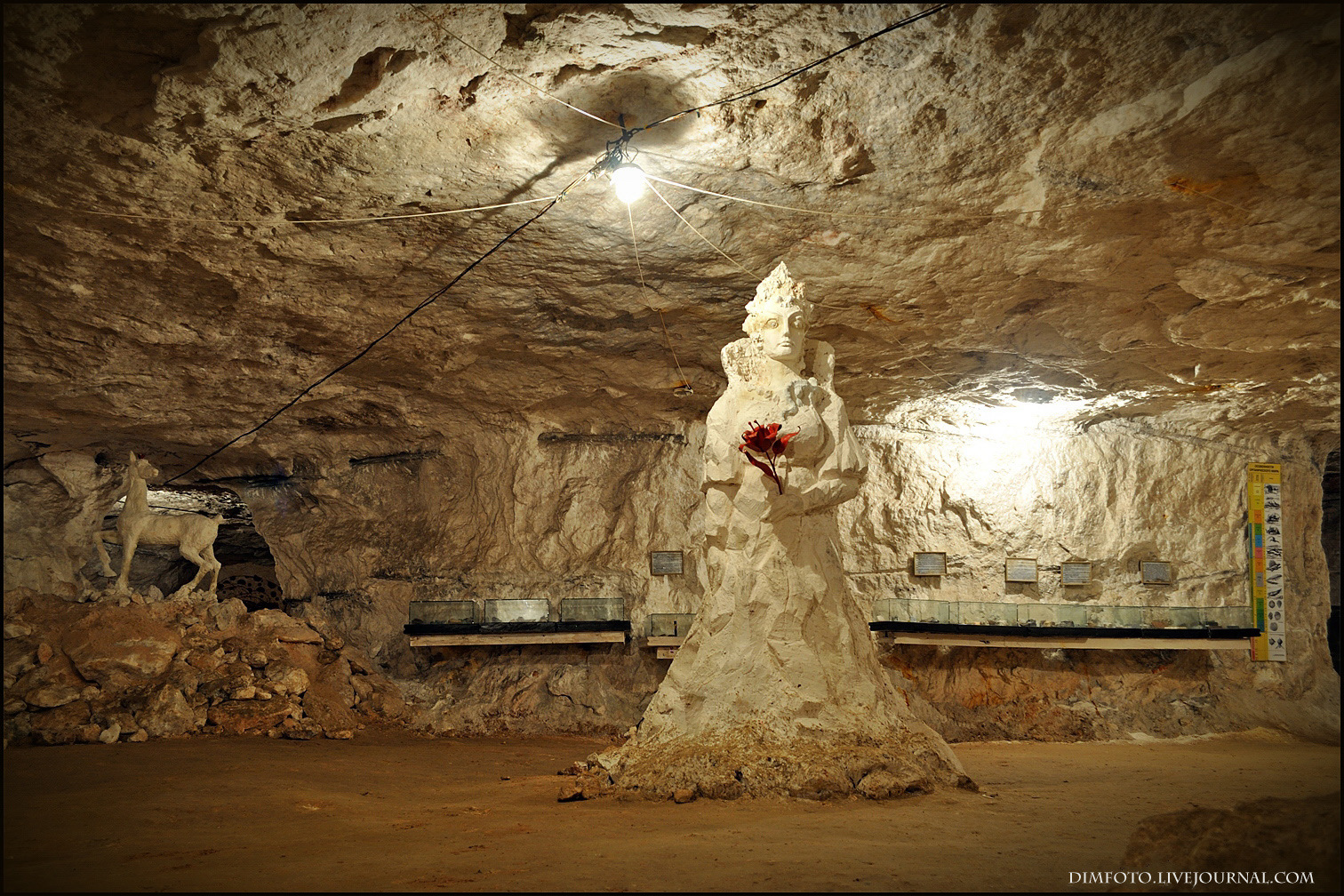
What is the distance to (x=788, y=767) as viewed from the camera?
13.8ft

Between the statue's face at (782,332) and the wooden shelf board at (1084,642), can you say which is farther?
the wooden shelf board at (1084,642)

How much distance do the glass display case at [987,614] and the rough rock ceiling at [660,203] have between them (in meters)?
1.70

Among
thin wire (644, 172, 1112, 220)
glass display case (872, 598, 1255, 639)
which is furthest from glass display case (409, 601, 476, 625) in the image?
thin wire (644, 172, 1112, 220)

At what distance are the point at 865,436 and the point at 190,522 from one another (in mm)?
5797

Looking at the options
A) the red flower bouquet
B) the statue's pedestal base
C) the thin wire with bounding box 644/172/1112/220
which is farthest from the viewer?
the thin wire with bounding box 644/172/1112/220

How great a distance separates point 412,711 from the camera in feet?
25.1

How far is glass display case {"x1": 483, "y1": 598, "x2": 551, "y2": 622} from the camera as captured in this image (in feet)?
24.8

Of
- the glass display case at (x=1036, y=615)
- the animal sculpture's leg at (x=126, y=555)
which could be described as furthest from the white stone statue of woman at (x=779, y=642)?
the animal sculpture's leg at (x=126, y=555)

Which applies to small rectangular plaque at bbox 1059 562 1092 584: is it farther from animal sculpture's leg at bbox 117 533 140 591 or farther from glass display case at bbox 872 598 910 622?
animal sculpture's leg at bbox 117 533 140 591

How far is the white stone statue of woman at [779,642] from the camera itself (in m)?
4.29

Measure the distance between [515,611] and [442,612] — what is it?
1.96 ft

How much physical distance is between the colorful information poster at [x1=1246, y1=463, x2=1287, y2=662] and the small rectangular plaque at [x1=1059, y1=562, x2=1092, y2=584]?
4.25 ft

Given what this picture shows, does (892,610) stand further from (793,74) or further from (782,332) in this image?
(793,74)

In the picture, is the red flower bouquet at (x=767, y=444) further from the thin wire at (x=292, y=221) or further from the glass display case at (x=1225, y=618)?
the glass display case at (x=1225, y=618)
